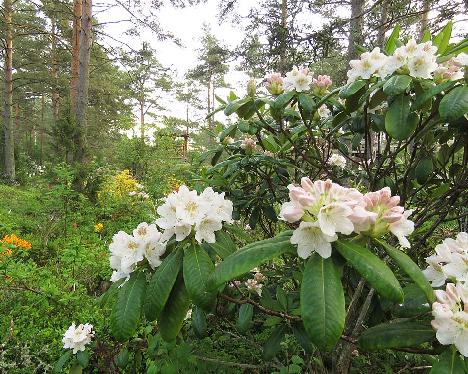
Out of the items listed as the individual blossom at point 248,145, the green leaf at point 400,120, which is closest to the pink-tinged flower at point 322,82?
the individual blossom at point 248,145

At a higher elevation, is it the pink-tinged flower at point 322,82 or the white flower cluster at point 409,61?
the white flower cluster at point 409,61

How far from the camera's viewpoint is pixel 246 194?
2057 millimetres

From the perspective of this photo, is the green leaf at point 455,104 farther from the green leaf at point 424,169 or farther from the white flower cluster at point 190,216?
the white flower cluster at point 190,216

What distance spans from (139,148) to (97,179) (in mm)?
2762

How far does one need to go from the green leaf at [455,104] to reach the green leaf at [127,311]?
0.99 meters

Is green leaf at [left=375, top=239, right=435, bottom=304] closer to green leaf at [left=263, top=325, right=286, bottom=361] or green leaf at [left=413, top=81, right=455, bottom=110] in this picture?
green leaf at [left=413, top=81, right=455, bottom=110]

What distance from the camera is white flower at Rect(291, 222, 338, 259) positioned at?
2.55 feet

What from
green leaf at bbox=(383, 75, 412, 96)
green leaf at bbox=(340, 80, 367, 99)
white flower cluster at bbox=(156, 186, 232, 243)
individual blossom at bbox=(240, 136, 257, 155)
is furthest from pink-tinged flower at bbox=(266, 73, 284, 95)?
white flower cluster at bbox=(156, 186, 232, 243)

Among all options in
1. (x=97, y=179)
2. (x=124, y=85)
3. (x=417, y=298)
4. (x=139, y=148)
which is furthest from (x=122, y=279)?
(x=124, y=85)

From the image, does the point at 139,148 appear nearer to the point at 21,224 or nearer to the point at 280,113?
the point at 21,224

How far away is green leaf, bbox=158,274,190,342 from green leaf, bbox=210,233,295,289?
0.52 feet

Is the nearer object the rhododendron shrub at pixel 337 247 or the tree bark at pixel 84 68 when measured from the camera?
the rhododendron shrub at pixel 337 247

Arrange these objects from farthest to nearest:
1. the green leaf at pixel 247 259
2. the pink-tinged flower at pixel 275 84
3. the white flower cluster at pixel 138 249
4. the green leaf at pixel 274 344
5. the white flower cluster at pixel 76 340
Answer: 1. the white flower cluster at pixel 76 340
2. the pink-tinged flower at pixel 275 84
3. the green leaf at pixel 274 344
4. the white flower cluster at pixel 138 249
5. the green leaf at pixel 247 259

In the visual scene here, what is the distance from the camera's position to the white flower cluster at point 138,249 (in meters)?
1.01
